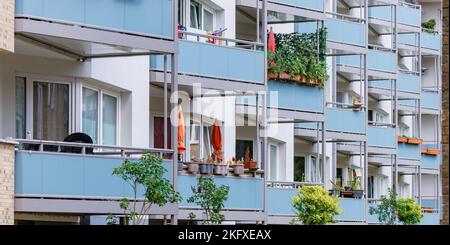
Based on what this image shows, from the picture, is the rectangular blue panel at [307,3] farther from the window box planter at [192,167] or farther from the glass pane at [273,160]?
the window box planter at [192,167]

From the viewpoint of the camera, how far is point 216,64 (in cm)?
3738

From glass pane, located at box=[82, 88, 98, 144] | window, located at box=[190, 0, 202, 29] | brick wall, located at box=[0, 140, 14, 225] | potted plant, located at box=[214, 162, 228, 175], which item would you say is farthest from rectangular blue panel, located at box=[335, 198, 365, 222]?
brick wall, located at box=[0, 140, 14, 225]

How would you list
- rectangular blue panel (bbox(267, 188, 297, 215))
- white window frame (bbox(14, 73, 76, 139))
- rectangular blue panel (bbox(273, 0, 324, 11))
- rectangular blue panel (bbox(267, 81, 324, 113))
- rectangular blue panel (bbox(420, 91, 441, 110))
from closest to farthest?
white window frame (bbox(14, 73, 76, 139)), rectangular blue panel (bbox(267, 188, 297, 215)), rectangular blue panel (bbox(267, 81, 324, 113)), rectangular blue panel (bbox(273, 0, 324, 11)), rectangular blue panel (bbox(420, 91, 441, 110))

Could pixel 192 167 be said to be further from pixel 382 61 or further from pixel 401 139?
pixel 401 139

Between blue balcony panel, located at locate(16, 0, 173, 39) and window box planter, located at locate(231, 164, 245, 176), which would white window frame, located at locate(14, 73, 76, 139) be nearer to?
blue balcony panel, located at locate(16, 0, 173, 39)

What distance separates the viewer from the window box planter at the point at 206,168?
35.9 meters

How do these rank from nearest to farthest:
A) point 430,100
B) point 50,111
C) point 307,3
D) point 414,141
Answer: point 50,111, point 307,3, point 414,141, point 430,100

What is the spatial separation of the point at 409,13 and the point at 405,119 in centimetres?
667

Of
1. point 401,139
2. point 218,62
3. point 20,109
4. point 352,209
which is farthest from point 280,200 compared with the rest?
point 401,139

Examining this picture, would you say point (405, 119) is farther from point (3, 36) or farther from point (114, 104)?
point (3, 36)

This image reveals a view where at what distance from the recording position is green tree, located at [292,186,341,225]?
43562mm

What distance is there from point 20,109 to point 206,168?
7189 mm

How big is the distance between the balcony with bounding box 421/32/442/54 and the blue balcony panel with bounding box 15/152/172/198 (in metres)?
43.2

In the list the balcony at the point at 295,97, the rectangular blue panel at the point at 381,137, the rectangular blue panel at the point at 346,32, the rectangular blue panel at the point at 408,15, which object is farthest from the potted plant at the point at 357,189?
the rectangular blue panel at the point at 408,15
